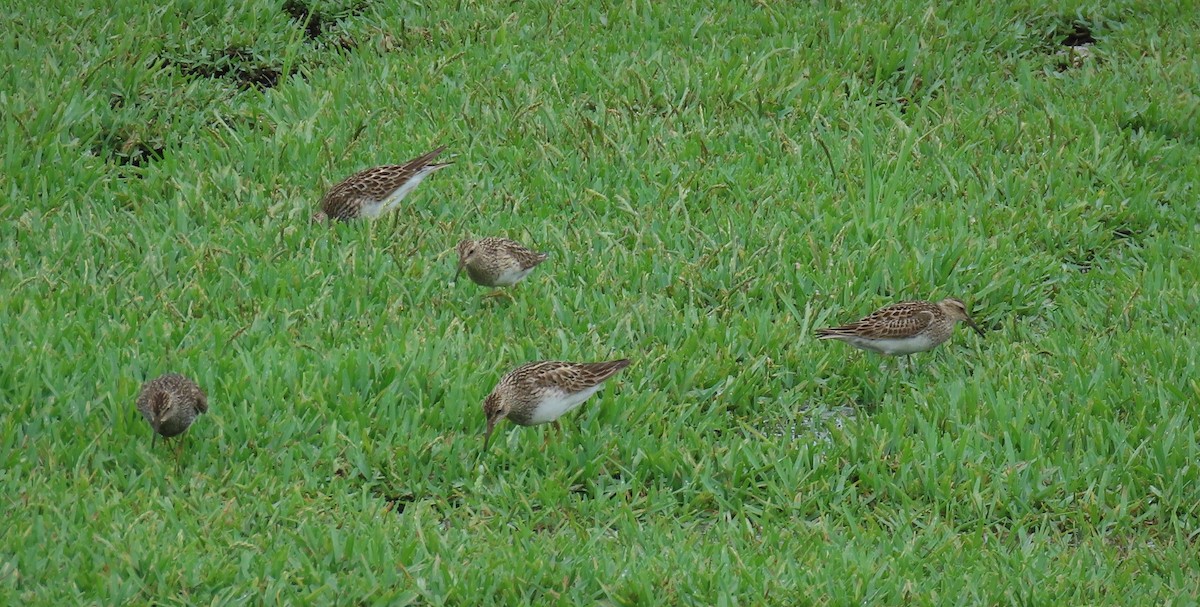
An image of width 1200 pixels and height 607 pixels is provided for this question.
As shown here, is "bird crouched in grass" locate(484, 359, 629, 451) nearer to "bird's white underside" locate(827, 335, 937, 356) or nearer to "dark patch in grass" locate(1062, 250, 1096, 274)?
"bird's white underside" locate(827, 335, 937, 356)

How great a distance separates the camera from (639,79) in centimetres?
994

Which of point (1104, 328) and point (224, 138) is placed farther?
point (224, 138)

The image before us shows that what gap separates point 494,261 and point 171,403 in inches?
75.2

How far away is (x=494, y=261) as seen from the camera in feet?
24.2

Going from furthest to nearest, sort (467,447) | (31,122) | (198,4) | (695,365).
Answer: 1. (198,4)
2. (31,122)
3. (695,365)
4. (467,447)

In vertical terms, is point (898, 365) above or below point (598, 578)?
below

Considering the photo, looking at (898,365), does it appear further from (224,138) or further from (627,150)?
(224,138)

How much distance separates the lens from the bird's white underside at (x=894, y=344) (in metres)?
6.98

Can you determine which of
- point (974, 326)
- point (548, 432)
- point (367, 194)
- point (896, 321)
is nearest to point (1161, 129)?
point (974, 326)

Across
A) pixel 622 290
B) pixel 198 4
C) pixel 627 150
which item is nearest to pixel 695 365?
pixel 622 290

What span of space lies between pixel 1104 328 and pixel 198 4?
21.4ft

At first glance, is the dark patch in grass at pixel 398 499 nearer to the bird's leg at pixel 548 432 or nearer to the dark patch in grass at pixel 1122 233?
the bird's leg at pixel 548 432

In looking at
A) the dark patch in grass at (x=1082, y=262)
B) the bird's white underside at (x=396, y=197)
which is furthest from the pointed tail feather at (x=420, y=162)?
the dark patch in grass at (x=1082, y=262)

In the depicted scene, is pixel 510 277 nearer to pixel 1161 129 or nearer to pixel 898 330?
pixel 898 330
